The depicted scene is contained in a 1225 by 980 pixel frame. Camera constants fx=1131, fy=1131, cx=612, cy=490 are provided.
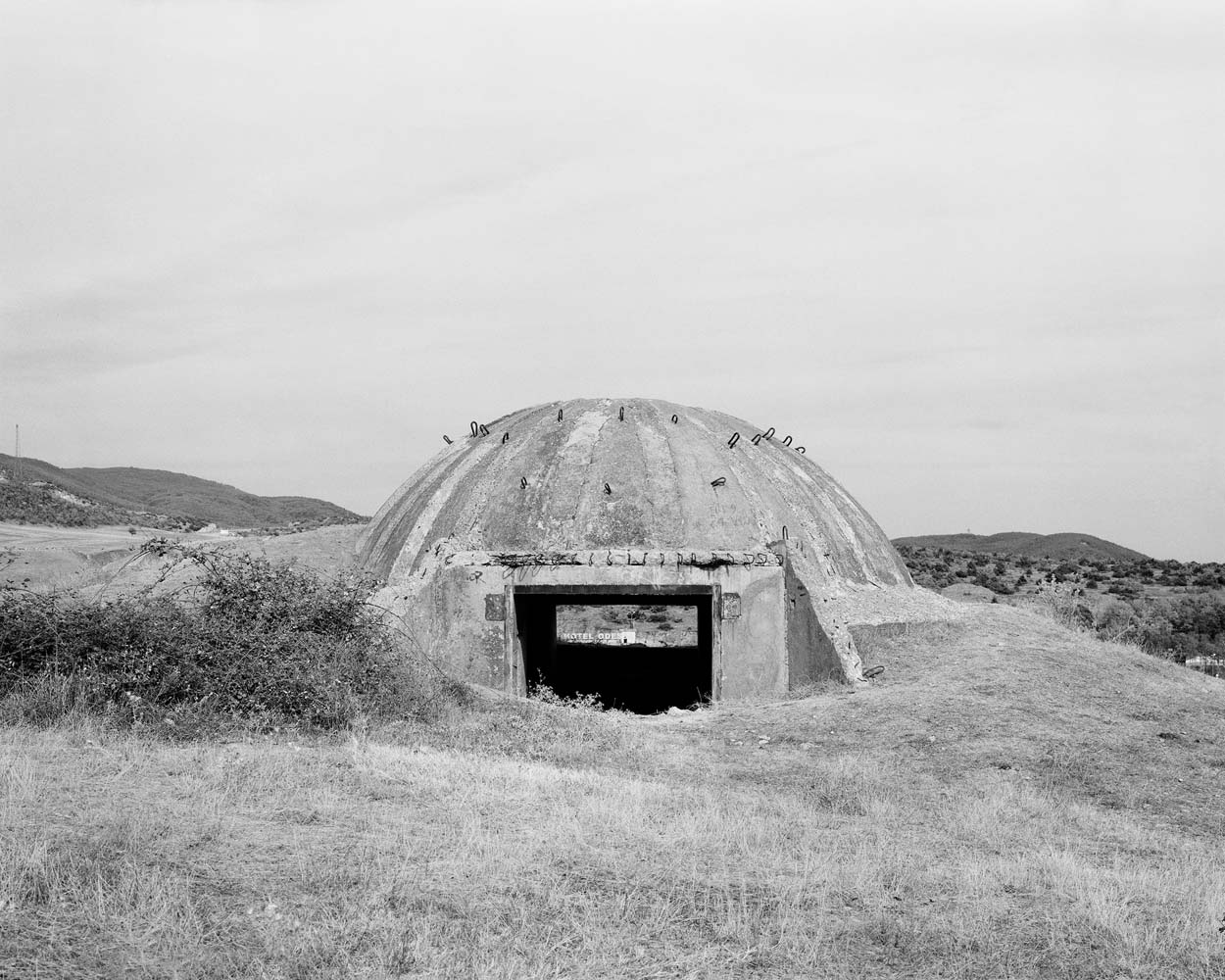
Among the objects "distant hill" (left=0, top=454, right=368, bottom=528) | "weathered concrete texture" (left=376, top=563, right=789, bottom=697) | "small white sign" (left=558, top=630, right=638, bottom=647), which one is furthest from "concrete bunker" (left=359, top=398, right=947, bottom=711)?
"distant hill" (left=0, top=454, right=368, bottom=528)

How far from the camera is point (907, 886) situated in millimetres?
6461

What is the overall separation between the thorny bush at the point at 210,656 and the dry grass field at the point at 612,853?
797 millimetres

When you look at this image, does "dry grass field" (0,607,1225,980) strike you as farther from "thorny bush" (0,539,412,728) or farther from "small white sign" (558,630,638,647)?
"small white sign" (558,630,638,647)

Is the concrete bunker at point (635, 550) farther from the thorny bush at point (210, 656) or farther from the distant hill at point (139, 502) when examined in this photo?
the distant hill at point (139, 502)

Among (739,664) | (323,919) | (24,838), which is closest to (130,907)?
(323,919)

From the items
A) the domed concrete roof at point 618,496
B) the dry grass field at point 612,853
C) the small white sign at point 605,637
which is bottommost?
the small white sign at point 605,637

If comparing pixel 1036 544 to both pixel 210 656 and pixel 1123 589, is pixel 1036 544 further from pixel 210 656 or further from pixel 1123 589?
pixel 210 656

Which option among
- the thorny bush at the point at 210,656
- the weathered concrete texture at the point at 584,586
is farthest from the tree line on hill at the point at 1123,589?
the thorny bush at the point at 210,656

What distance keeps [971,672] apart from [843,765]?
442cm

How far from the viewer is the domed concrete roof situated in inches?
629

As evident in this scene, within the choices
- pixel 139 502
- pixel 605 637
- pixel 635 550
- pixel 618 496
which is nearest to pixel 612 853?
pixel 635 550

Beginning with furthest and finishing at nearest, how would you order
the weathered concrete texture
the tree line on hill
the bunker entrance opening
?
the tree line on hill
the bunker entrance opening
the weathered concrete texture

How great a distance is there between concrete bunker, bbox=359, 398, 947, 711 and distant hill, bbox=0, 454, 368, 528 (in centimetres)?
3315

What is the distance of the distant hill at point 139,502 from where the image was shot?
57.8m
